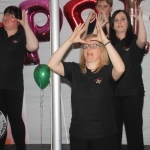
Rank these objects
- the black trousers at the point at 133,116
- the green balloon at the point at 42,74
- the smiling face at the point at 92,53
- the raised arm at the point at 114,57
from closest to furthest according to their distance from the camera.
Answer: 1. the raised arm at the point at 114,57
2. the smiling face at the point at 92,53
3. the black trousers at the point at 133,116
4. the green balloon at the point at 42,74

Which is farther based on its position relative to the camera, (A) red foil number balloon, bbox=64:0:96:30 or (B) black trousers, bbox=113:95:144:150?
(A) red foil number balloon, bbox=64:0:96:30

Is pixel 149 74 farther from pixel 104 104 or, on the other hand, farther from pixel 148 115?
pixel 104 104

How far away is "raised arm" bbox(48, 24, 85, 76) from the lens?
6.59 feet

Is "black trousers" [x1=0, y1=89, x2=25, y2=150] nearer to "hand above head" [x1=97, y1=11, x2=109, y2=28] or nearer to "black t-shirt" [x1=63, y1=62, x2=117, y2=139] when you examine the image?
"black t-shirt" [x1=63, y1=62, x2=117, y2=139]

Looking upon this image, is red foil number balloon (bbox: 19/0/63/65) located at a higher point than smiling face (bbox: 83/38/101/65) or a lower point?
higher

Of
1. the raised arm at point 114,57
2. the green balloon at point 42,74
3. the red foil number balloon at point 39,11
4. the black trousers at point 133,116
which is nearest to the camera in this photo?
the raised arm at point 114,57

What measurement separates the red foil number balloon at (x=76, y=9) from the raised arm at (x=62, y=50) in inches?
42.4

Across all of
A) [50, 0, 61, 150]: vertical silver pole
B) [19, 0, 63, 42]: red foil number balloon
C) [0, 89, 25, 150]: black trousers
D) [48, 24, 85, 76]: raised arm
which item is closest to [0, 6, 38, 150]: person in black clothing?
[0, 89, 25, 150]: black trousers

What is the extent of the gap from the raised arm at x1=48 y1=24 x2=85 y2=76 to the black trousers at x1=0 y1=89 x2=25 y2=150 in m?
0.74

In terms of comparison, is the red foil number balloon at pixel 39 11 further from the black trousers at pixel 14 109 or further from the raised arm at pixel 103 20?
the black trousers at pixel 14 109

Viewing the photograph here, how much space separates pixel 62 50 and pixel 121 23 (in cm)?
72

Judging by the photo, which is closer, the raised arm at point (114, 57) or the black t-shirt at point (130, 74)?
the raised arm at point (114, 57)

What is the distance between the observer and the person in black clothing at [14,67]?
2.68m

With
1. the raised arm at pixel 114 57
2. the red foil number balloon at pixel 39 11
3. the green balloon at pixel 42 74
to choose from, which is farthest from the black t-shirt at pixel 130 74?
the red foil number balloon at pixel 39 11
